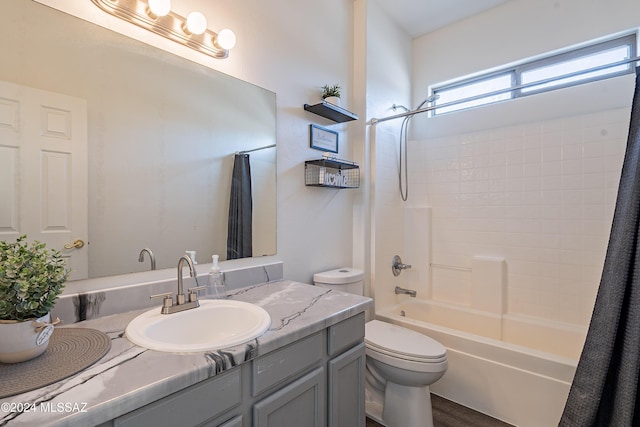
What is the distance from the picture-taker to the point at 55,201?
103cm

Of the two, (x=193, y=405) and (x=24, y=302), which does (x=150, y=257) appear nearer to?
(x=24, y=302)

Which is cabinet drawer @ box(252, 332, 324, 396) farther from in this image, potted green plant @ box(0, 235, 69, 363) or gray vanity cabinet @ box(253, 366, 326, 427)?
potted green plant @ box(0, 235, 69, 363)

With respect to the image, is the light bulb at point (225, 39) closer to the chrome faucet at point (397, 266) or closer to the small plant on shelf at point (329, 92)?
the small plant on shelf at point (329, 92)

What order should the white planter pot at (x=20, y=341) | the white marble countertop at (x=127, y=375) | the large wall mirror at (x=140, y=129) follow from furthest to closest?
1. the large wall mirror at (x=140, y=129)
2. the white planter pot at (x=20, y=341)
3. the white marble countertop at (x=127, y=375)

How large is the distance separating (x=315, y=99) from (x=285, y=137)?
401 mm

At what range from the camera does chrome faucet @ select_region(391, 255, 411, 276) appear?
2596 millimetres

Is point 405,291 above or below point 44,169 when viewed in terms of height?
below

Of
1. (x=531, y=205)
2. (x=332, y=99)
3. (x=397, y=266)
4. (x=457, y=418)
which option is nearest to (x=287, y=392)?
(x=457, y=418)

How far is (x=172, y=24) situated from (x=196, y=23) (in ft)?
0.34

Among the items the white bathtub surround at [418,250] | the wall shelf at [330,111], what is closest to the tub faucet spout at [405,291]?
the white bathtub surround at [418,250]

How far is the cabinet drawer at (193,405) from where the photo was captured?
26.6 inches

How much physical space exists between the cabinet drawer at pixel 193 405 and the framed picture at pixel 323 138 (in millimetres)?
1480

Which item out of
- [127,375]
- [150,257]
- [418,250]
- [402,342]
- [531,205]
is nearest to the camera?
[127,375]

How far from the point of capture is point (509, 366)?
1.81 metres
